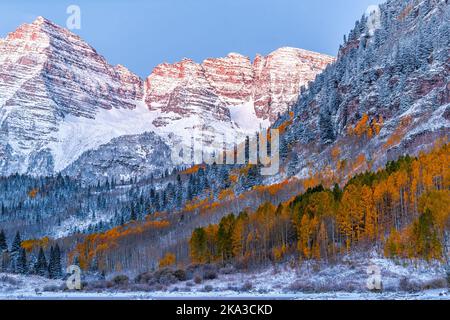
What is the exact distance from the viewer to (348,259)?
8106cm

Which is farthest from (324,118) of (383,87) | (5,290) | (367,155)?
(5,290)

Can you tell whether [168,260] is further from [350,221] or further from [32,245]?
[32,245]

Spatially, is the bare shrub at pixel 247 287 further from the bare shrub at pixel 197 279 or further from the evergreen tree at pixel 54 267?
the evergreen tree at pixel 54 267

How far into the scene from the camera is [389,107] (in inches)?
6575

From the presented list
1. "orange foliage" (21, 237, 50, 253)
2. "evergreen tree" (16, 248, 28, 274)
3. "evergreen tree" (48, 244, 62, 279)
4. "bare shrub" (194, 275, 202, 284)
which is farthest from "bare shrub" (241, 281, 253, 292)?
"orange foliage" (21, 237, 50, 253)

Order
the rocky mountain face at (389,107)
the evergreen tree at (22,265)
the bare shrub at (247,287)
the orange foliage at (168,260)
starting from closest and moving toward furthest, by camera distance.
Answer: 1. the bare shrub at (247,287)
2. the evergreen tree at (22,265)
3. the orange foliage at (168,260)
4. the rocky mountain face at (389,107)

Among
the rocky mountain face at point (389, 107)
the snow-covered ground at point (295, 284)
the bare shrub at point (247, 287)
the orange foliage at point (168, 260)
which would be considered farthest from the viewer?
the rocky mountain face at point (389, 107)

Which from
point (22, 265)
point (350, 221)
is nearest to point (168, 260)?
point (22, 265)

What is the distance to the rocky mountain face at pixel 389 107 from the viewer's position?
13575 cm

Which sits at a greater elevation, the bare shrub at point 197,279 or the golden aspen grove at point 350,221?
the golden aspen grove at point 350,221

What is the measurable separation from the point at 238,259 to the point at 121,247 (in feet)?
265

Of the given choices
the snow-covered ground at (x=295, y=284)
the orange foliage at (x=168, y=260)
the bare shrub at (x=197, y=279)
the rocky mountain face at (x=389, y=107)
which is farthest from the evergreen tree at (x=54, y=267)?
the rocky mountain face at (x=389, y=107)

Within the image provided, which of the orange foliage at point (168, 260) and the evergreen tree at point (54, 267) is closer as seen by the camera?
the evergreen tree at point (54, 267)
